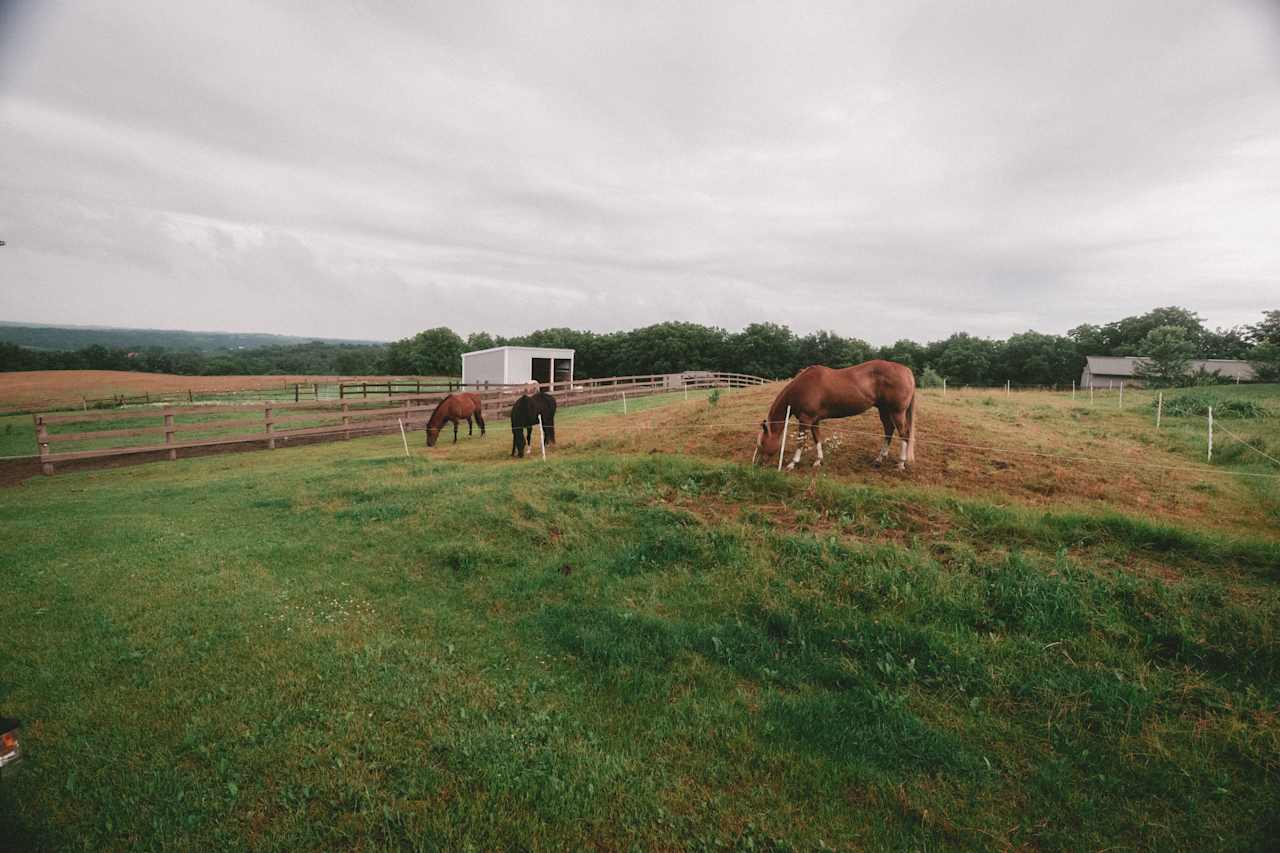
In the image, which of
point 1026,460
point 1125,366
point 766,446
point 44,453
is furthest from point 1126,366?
point 44,453

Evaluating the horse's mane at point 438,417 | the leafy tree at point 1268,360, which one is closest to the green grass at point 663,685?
the horse's mane at point 438,417

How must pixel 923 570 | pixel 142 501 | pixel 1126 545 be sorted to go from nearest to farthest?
pixel 923 570 → pixel 1126 545 → pixel 142 501

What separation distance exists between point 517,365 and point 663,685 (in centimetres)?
3172

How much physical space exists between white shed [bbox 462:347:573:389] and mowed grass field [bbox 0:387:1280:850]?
2679cm

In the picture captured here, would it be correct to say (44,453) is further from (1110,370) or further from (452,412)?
(1110,370)

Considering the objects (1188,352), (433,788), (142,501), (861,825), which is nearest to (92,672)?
(433,788)

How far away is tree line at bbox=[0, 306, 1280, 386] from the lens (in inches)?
2116

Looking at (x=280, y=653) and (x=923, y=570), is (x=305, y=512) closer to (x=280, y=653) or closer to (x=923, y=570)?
(x=280, y=653)

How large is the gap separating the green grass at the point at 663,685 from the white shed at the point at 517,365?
2723cm

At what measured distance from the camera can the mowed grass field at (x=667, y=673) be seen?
254 cm

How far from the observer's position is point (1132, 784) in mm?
2713

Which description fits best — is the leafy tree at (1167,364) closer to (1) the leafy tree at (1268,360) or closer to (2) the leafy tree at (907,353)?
(1) the leafy tree at (1268,360)

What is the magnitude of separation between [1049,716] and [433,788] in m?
3.65

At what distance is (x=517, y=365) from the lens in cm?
3366
